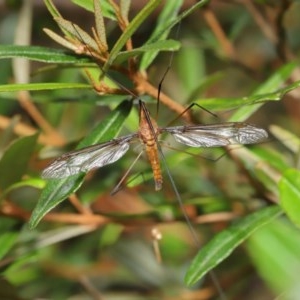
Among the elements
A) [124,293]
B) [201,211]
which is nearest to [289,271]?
[201,211]

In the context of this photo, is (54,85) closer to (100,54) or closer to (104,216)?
(100,54)

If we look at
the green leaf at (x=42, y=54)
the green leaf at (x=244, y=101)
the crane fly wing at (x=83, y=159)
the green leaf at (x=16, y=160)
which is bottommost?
the green leaf at (x=244, y=101)

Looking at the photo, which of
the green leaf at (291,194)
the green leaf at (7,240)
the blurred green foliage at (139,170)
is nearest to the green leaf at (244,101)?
the blurred green foliage at (139,170)

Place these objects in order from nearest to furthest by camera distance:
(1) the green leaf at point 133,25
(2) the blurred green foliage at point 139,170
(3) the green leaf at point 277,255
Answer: (1) the green leaf at point 133,25, (2) the blurred green foliage at point 139,170, (3) the green leaf at point 277,255

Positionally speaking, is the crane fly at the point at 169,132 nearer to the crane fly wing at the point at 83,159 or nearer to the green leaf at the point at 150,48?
the crane fly wing at the point at 83,159

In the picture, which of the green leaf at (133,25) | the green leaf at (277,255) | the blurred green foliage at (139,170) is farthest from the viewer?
the green leaf at (277,255)

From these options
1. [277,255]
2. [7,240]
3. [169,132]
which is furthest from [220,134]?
[7,240]
